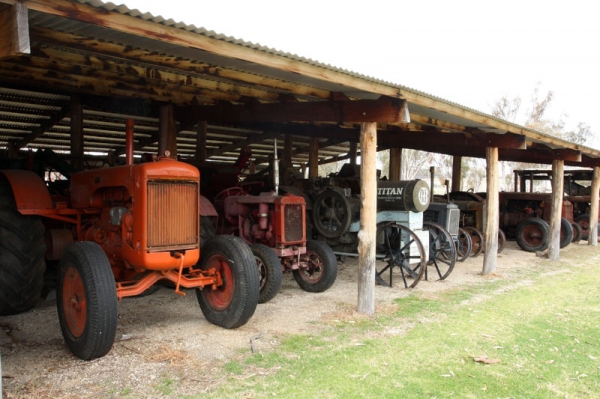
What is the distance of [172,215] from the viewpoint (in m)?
3.92

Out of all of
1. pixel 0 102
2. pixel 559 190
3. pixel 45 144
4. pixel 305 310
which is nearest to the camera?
pixel 305 310

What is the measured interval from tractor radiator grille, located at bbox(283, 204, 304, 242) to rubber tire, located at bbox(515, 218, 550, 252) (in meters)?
6.80

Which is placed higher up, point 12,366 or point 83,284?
point 83,284

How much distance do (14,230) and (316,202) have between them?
3797mm

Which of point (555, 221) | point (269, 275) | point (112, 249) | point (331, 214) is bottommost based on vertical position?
point (269, 275)

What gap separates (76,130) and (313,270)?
405cm

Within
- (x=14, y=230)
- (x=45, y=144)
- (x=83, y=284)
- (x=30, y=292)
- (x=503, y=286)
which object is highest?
(x=45, y=144)

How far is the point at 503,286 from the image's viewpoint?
688 centimetres

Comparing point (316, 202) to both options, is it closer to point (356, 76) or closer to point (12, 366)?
point (356, 76)

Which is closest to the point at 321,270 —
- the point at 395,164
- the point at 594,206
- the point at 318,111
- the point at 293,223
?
the point at 293,223

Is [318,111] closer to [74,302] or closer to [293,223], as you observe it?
[293,223]

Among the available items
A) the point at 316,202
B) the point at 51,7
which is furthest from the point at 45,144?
the point at 51,7

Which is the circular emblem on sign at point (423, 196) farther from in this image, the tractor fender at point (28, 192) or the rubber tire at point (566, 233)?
the rubber tire at point (566, 233)

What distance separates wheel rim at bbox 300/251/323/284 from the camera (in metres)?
6.04
